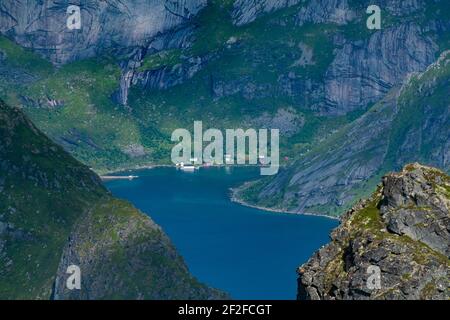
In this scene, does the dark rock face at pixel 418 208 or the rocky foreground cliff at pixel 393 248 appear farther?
the dark rock face at pixel 418 208

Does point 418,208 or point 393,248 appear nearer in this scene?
point 393,248

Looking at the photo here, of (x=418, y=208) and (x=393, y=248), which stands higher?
(x=418, y=208)

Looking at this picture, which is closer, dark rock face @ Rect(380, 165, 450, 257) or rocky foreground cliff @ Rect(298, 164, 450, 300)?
rocky foreground cliff @ Rect(298, 164, 450, 300)
